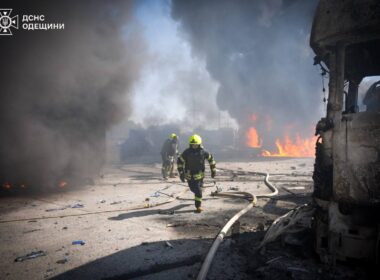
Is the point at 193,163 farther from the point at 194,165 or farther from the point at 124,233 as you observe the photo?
the point at 124,233

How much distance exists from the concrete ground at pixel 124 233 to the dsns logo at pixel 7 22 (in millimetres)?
5965

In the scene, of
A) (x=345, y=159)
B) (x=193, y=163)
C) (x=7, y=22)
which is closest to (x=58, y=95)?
(x=7, y=22)

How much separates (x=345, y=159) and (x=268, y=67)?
33472 mm

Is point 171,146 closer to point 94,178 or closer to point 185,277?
point 94,178

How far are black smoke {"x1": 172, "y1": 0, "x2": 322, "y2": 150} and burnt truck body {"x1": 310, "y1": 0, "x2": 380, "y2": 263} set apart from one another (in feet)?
101

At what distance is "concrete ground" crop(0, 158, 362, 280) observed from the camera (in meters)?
3.71

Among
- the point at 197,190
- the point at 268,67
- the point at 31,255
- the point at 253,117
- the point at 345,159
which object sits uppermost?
the point at 268,67

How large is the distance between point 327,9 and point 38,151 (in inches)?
389

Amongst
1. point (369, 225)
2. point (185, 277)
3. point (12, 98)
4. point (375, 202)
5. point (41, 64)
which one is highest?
point (41, 64)

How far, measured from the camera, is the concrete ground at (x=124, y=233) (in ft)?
12.2

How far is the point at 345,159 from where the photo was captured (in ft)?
11.9

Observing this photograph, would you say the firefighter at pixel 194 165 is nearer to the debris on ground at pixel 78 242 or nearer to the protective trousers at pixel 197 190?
the protective trousers at pixel 197 190

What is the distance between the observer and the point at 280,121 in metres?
34.2

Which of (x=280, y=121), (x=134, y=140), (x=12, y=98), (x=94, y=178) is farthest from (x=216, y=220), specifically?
(x=280, y=121)
